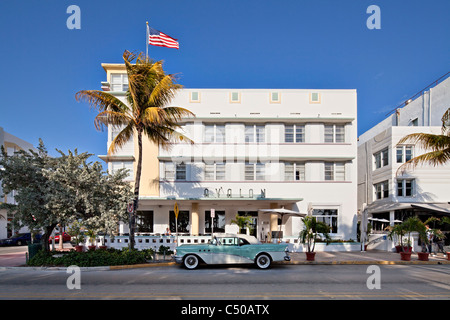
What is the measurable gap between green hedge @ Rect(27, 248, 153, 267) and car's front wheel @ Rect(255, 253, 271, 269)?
18.8 feet

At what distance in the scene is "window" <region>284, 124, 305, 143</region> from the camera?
23688 millimetres

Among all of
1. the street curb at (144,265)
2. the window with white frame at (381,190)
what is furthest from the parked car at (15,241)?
the window with white frame at (381,190)

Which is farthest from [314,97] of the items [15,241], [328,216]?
[15,241]

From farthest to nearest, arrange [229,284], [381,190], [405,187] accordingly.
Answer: [381,190] < [405,187] < [229,284]

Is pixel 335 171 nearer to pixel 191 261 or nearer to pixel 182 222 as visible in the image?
pixel 182 222

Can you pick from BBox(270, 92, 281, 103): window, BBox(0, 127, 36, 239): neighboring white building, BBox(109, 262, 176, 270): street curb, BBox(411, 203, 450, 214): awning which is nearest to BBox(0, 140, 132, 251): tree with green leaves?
BBox(109, 262, 176, 270): street curb

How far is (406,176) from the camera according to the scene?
2398cm

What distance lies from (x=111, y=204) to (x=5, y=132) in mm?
30138

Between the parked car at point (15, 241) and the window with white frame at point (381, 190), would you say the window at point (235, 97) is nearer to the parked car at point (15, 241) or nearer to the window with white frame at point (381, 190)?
the window with white frame at point (381, 190)

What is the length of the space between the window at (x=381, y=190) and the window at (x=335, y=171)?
16.2 feet

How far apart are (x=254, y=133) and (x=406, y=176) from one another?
12493 mm

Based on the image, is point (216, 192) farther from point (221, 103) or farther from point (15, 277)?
point (15, 277)

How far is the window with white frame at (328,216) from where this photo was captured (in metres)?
23.1
